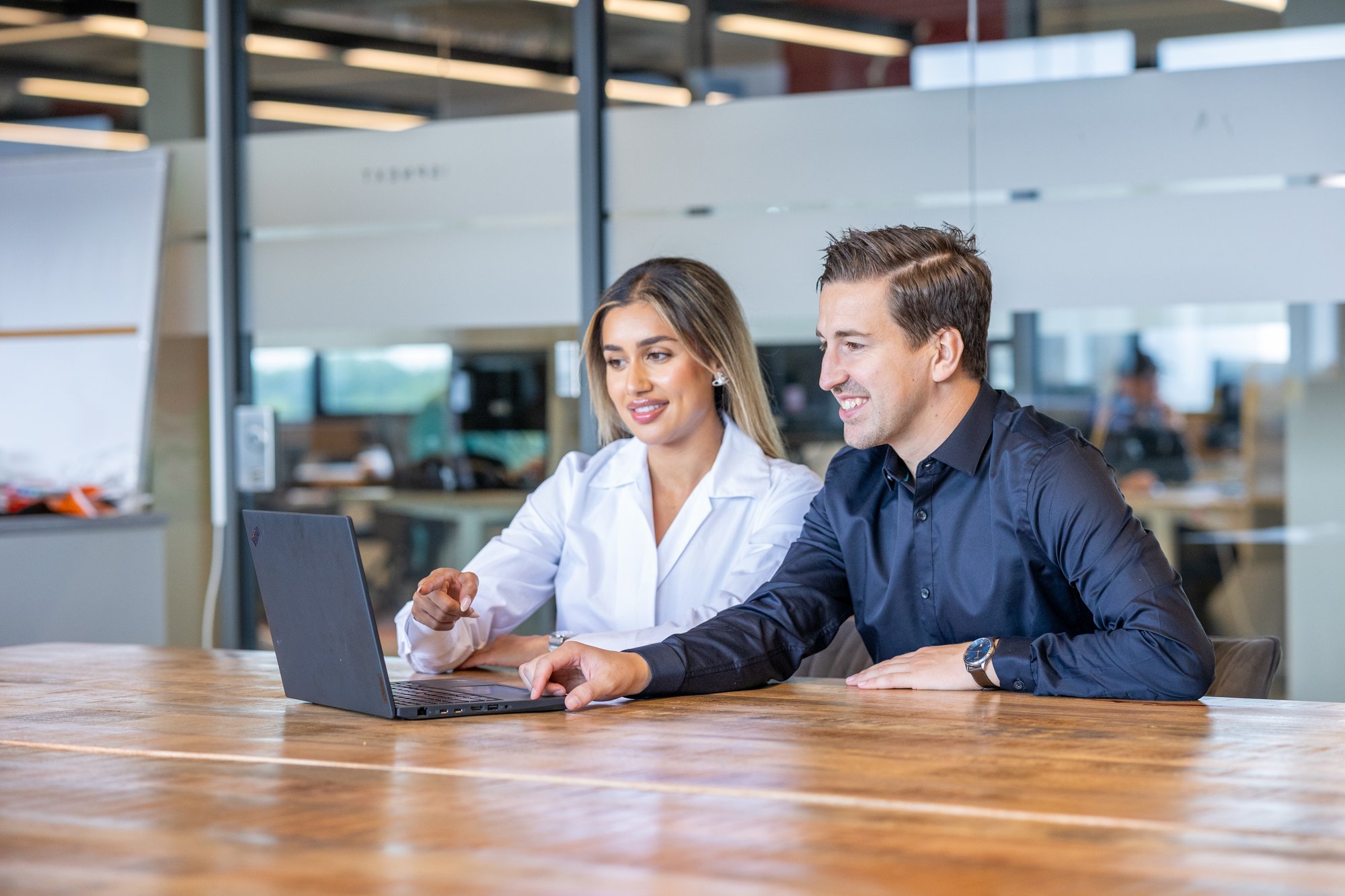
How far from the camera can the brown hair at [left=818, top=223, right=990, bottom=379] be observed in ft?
7.09

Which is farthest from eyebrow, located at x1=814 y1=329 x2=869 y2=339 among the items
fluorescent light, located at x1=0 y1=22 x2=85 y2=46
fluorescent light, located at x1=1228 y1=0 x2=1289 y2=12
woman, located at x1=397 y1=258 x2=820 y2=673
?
fluorescent light, located at x1=0 y1=22 x2=85 y2=46

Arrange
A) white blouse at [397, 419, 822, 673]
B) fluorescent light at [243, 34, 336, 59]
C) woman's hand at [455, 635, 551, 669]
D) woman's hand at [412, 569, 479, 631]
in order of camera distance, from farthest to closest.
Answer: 1. fluorescent light at [243, 34, 336, 59]
2. white blouse at [397, 419, 822, 673]
3. woman's hand at [455, 635, 551, 669]
4. woman's hand at [412, 569, 479, 631]

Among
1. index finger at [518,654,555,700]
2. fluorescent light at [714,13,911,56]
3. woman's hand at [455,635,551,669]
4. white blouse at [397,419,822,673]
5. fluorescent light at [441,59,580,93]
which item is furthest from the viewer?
fluorescent light at [441,59,580,93]

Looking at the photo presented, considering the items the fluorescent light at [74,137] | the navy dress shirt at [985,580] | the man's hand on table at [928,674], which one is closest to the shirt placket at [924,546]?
the navy dress shirt at [985,580]

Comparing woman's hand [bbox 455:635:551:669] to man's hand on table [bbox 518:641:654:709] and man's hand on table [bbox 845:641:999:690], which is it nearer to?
→ man's hand on table [bbox 518:641:654:709]

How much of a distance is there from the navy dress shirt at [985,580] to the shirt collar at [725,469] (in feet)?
1.02

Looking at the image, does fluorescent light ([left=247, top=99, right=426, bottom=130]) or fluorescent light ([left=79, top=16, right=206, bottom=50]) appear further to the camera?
fluorescent light ([left=79, top=16, right=206, bottom=50])

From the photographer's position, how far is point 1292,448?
12.5 feet

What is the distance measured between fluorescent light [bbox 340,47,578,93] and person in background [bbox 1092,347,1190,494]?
1.90 metres

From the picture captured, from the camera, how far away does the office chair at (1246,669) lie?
217 cm

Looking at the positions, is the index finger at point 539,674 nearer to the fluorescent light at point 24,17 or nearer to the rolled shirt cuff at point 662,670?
the rolled shirt cuff at point 662,670

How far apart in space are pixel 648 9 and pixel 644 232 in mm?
679

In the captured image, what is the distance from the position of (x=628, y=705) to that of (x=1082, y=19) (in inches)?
106

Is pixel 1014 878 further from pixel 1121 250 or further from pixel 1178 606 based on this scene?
pixel 1121 250
